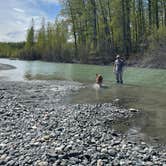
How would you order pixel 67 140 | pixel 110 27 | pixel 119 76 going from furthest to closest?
pixel 110 27 → pixel 119 76 → pixel 67 140

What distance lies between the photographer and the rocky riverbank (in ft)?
26.3

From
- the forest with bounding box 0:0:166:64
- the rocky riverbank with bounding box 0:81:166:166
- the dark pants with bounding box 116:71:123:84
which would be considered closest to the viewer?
the rocky riverbank with bounding box 0:81:166:166

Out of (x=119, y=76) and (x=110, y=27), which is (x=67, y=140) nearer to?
(x=119, y=76)

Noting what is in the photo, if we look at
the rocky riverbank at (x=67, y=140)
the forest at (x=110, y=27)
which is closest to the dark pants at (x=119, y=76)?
the rocky riverbank at (x=67, y=140)

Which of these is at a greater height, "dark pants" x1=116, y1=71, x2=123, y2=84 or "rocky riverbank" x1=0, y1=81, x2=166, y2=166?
"dark pants" x1=116, y1=71, x2=123, y2=84

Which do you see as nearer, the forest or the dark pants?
the dark pants

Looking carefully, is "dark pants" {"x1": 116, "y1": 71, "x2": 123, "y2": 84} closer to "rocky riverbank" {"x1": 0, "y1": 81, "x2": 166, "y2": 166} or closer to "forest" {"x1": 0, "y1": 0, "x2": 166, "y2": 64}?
"rocky riverbank" {"x1": 0, "y1": 81, "x2": 166, "y2": 166}

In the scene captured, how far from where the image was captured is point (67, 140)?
9602 mm

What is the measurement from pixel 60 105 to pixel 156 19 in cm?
5055

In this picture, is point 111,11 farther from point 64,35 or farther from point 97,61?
point 64,35

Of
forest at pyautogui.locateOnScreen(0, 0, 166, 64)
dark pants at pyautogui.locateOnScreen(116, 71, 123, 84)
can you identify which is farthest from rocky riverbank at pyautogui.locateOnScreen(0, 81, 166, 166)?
forest at pyautogui.locateOnScreen(0, 0, 166, 64)

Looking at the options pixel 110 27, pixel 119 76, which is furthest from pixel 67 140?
pixel 110 27

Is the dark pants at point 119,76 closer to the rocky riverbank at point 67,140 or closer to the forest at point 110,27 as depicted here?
the rocky riverbank at point 67,140

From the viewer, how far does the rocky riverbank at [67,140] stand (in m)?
8.02
